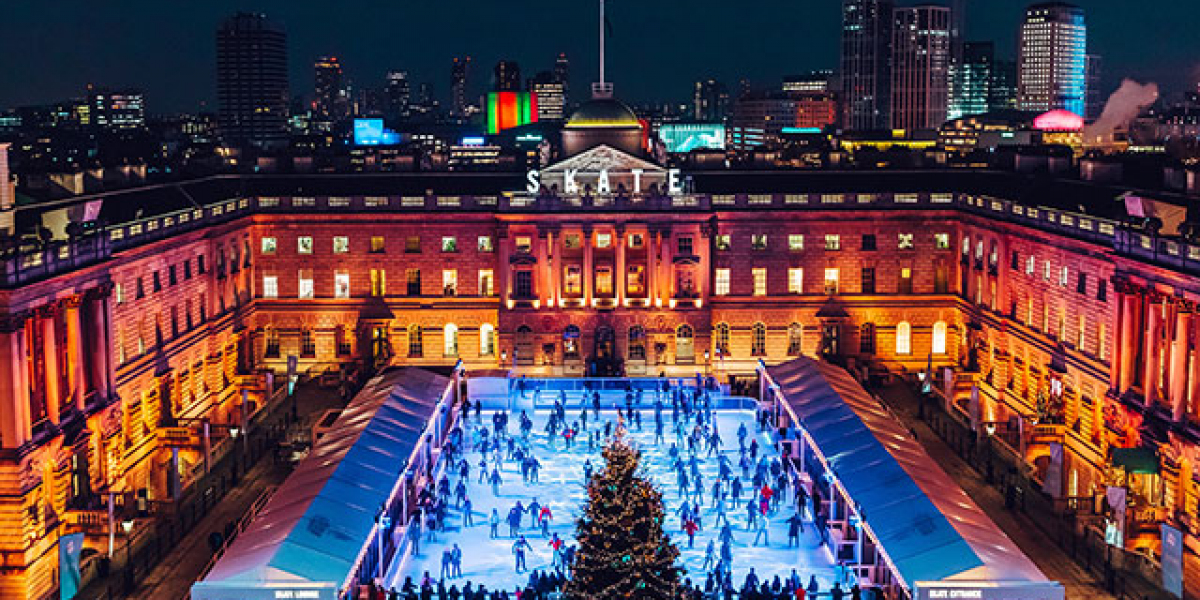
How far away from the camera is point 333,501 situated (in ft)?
167

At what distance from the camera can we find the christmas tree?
39.2 metres

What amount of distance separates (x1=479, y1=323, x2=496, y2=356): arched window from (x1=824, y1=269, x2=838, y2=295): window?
2396cm

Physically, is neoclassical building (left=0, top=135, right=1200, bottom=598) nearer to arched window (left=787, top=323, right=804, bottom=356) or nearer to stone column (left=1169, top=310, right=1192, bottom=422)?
arched window (left=787, top=323, right=804, bottom=356)

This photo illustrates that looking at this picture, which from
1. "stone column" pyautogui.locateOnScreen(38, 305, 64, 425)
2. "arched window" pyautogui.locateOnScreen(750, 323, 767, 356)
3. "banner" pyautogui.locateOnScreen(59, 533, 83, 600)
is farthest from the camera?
"arched window" pyautogui.locateOnScreen(750, 323, 767, 356)

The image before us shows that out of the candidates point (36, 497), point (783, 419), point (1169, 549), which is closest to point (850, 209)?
point (783, 419)

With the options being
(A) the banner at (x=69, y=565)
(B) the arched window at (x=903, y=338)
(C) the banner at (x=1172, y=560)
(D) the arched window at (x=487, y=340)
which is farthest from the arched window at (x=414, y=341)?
(C) the banner at (x=1172, y=560)

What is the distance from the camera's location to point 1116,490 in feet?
182

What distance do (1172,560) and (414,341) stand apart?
59.5 meters

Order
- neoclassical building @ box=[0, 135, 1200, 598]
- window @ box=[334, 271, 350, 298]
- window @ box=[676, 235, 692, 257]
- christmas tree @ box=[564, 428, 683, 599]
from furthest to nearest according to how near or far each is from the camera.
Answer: window @ box=[334, 271, 350, 298]
window @ box=[676, 235, 692, 257]
neoclassical building @ box=[0, 135, 1200, 598]
christmas tree @ box=[564, 428, 683, 599]

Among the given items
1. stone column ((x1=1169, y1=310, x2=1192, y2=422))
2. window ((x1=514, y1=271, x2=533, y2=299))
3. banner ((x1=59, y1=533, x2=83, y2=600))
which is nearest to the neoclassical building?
window ((x1=514, y1=271, x2=533, y2=299))

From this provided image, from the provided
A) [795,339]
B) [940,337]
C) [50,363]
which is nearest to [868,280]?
[940,337]

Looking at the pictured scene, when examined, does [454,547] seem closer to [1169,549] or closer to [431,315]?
[1169,549]

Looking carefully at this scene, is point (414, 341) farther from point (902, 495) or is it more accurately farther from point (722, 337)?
point (902, 495)

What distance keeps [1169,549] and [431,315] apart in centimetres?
5870
